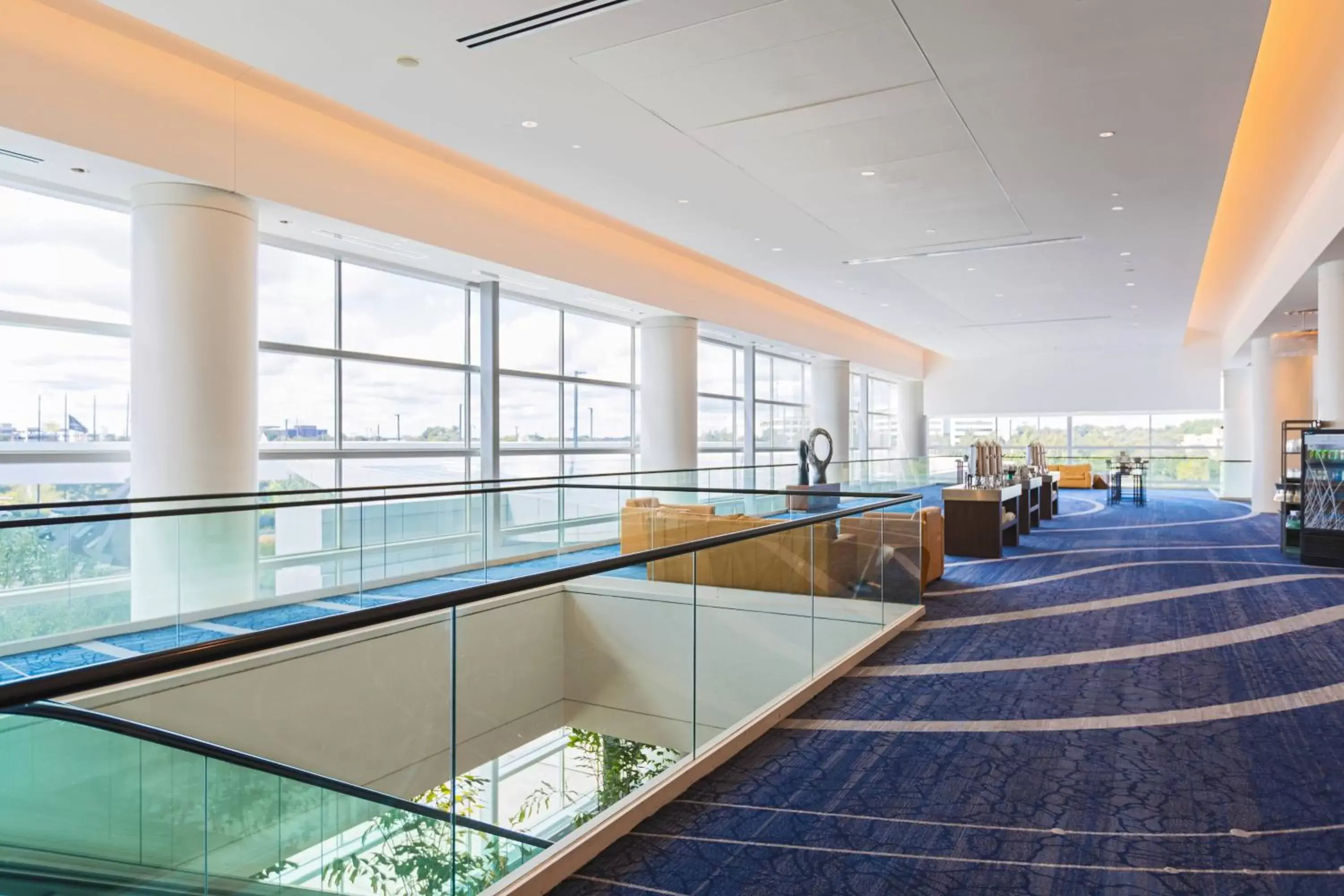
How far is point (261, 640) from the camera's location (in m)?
1.82

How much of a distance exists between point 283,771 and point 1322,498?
10.6 metres

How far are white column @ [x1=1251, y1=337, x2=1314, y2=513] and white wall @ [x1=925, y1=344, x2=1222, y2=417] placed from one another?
727 centimetres

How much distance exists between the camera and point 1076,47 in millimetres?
5578

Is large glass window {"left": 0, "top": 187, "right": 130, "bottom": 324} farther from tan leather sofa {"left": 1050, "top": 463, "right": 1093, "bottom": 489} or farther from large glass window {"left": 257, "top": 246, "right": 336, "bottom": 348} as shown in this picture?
tan leather sofa {"left": 1050, "top": 463, "right": 1093, "bottom": 489}

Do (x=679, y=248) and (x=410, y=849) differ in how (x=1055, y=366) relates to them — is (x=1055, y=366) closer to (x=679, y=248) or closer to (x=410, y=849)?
(x=679, y=248)

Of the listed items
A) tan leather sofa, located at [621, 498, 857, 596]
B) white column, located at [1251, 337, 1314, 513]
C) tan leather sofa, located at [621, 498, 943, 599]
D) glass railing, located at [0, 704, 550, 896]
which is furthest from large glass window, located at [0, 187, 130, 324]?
white column, located at [1251, 337, 1314, 513]

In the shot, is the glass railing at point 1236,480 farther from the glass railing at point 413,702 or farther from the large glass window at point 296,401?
the large glass window at point 296,401

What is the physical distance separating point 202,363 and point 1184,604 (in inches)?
331

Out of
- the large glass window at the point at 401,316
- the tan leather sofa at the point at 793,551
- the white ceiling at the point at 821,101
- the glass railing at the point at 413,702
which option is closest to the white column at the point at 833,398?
the white ceiling at the point at 821,101

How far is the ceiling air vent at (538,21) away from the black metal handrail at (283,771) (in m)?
4.29

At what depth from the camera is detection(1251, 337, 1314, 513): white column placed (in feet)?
50.3

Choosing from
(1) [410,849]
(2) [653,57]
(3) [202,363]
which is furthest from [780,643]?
(3) [202,363]

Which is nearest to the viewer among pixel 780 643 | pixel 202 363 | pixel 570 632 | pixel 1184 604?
pixel 570 632

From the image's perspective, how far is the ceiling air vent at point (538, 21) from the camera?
4984mm
